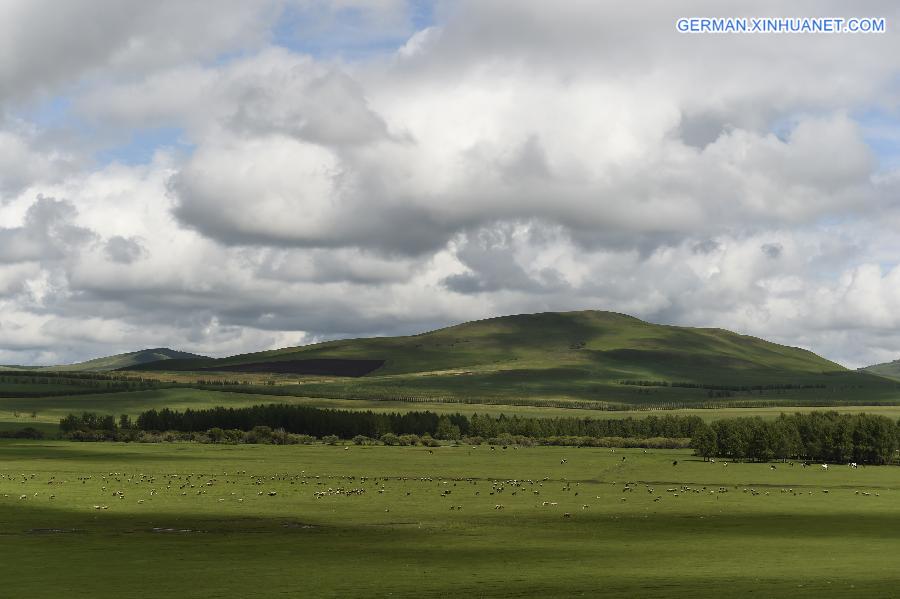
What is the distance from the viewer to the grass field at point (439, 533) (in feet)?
176

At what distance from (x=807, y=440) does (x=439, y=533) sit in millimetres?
135954

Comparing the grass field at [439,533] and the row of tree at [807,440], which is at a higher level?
the row of tree at [807,440]

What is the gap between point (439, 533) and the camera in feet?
252

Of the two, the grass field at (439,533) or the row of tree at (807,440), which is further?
the row of tree at (807,440)

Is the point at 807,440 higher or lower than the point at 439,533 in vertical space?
higher

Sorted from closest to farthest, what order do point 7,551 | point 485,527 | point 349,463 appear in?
1. point 7,551
2. point 485,527
3. point 349,463

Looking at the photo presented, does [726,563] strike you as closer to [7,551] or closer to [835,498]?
[7,551]

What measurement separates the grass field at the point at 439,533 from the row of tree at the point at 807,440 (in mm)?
37765

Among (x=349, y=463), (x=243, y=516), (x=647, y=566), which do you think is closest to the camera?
(x=647, y=566)

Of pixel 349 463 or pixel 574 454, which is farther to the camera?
pixel 574 454

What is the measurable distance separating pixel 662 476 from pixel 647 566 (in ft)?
277

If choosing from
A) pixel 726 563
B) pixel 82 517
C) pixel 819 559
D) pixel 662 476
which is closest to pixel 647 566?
pixel 726 563

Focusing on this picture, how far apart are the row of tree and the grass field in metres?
37.8

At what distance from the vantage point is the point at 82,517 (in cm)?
8594
